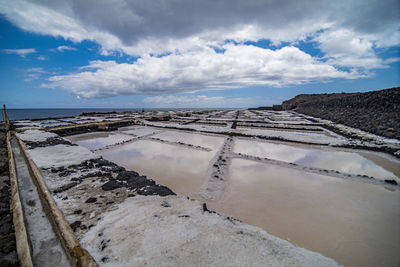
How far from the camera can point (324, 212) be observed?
2898 mm

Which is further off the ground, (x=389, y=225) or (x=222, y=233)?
(x=222, y=233)

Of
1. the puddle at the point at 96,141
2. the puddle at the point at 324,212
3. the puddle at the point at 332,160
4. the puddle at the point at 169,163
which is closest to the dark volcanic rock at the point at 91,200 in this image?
the puddle at the point at 169,163

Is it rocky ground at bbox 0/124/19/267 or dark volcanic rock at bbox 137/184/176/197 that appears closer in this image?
rocky ground at bbox 0/124/19/267

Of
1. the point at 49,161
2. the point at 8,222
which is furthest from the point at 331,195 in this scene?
the point at 49,161

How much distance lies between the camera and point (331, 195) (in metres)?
3.47

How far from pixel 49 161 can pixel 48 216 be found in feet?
9.15

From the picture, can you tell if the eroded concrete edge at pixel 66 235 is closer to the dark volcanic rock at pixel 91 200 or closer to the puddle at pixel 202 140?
the dark volcanic rock at pixel 91 200

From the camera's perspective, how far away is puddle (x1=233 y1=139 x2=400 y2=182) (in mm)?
4801

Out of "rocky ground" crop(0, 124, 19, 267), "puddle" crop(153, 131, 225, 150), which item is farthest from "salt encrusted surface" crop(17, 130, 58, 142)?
"puddle" crop(153, 131, 225, 150)

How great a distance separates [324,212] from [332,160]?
386 cm

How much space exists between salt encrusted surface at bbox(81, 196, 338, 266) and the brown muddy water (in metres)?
0.73

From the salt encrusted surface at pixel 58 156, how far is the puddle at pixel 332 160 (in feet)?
19.1

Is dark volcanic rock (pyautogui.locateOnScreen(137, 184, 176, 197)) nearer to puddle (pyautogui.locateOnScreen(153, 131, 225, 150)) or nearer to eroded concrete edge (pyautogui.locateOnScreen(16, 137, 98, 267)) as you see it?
eroded concrete edge (pyautogui.locateOnScreen(16, 137, 98, 267))

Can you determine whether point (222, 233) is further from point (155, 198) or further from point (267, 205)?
point (267, 205)
